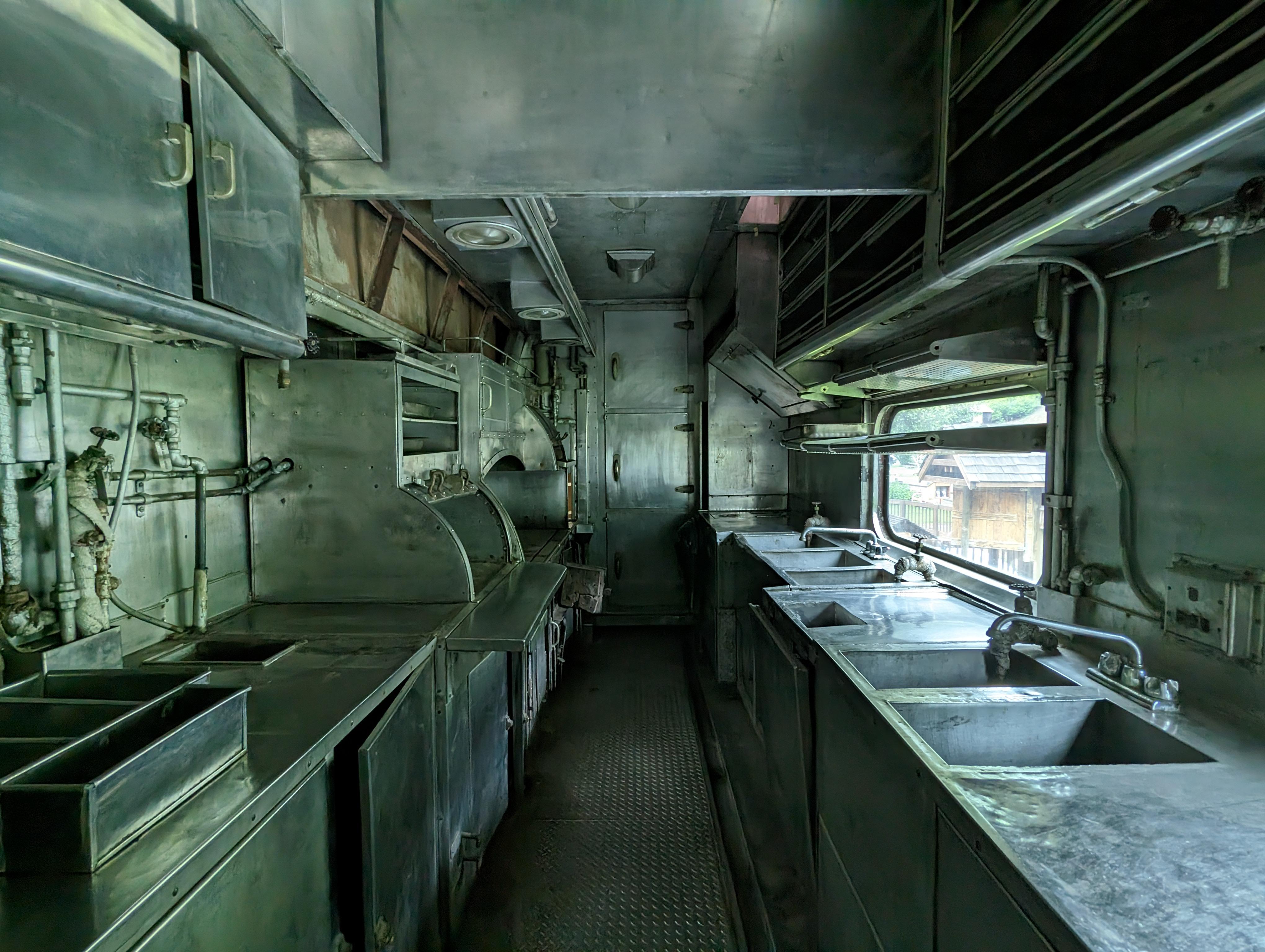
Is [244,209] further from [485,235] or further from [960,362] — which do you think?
[960,362]

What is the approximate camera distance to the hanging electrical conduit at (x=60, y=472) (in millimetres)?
1358

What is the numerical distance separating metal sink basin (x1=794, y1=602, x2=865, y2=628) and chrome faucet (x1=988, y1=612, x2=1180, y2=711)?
0.66 m

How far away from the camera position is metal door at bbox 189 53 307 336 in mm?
1258

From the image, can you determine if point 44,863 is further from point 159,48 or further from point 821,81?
point 821,81

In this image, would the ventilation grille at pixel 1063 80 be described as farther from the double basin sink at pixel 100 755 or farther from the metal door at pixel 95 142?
the double basin sink at pixel 100 755

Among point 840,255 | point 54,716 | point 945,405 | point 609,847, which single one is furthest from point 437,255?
point 609,847

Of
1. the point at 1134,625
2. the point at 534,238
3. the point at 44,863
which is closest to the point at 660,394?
the point at 534,238

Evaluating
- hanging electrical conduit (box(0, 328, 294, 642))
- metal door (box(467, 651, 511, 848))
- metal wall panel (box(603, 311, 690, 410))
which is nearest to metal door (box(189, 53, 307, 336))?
hanging electrical conduit (box(0, 328, 294, 642))

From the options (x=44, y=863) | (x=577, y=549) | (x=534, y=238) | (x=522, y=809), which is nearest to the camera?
(x=44, y=863)

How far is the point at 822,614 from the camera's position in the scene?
252cm

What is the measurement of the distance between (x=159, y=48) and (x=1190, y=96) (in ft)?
6.90

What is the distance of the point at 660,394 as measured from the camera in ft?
17.9

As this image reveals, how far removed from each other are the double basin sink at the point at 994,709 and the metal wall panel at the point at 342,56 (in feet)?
7.61

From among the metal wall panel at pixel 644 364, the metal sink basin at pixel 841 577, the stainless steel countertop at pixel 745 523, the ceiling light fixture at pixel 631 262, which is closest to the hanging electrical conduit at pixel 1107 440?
the metal sink basin at pixel 841 577
